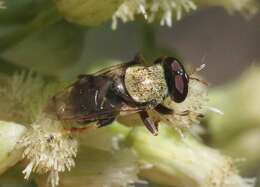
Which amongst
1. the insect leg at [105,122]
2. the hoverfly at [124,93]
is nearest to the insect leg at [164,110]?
the hoverfly at [124,93]

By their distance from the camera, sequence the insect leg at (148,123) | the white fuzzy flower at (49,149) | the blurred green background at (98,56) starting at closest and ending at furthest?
1. the white fuzzy flower at (49,149)
2. the insect leg at (148,123)
3. the blurred green background at (98,56)

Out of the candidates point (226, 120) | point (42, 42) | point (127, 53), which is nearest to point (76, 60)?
point (42, 42)

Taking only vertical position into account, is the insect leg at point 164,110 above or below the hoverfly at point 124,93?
below

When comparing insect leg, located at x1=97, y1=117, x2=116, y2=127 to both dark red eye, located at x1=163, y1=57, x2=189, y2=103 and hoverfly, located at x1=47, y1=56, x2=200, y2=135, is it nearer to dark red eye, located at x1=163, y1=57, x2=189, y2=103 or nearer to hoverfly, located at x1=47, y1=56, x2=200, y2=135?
hoverfly, located at x1=47, y1=56, x2=200, y2=135

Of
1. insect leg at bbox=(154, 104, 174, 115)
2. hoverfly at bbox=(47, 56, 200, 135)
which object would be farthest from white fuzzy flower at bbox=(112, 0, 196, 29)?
insect leg at bbox=(154, 104, 174, 115)

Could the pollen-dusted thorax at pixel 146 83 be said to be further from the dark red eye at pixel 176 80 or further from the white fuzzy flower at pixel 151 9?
the white fuzzy flower at pixel 151 9

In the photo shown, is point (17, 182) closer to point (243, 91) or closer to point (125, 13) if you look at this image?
point (125, 13)


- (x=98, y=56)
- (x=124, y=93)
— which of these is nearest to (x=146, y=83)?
(x=124, y=93)
